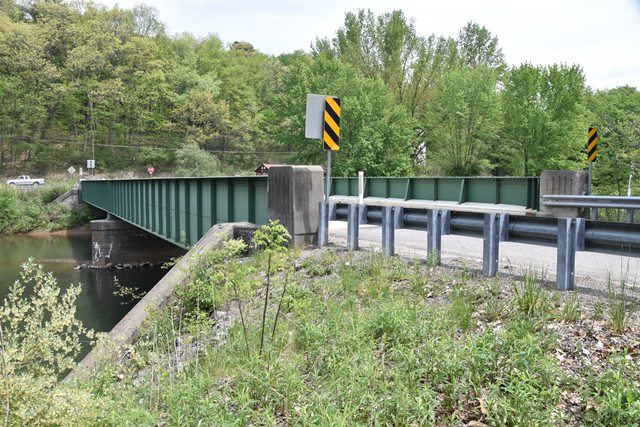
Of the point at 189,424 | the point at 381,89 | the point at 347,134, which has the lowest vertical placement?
the point at 189,424

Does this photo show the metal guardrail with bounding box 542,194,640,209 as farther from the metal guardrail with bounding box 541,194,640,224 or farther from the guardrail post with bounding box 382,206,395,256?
the guardrail post with bounding box 382,206,395,256

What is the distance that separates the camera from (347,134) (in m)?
38.5

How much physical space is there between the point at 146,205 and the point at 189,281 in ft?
50.2

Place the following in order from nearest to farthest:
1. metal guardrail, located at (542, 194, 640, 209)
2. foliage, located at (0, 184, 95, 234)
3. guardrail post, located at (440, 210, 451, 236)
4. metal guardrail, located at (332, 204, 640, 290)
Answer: metal guardrail, located at (332, 204, 640, 290), metal guardrail, located at (542, 194, 640, 209), guardrail post, located at (440, 210, 451, 236), foliage, located at (0, 184, 95, 234)

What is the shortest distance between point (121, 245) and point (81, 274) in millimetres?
4583

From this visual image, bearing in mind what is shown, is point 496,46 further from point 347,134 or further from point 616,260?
point 616,260

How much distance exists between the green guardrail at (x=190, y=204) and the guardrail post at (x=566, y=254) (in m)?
6.34

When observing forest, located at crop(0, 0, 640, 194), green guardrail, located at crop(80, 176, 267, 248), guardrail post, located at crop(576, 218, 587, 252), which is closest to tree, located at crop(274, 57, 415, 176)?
forest, located at crop(0, 0, 640, 194)

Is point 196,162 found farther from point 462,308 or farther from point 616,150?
point 462,308

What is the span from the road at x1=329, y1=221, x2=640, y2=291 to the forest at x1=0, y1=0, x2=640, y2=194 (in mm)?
17764

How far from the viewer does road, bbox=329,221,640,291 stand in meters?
5.84

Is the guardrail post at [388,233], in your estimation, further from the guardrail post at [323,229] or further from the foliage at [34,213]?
the foliage at [34,213]

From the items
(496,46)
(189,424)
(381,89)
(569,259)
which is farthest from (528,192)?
(496,46)

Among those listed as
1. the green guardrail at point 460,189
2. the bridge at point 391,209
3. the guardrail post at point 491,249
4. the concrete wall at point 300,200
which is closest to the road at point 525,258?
the guardrail post at point 491,249
